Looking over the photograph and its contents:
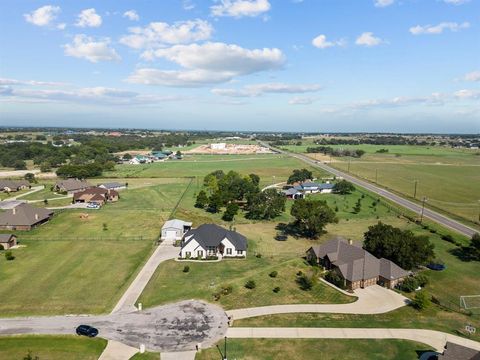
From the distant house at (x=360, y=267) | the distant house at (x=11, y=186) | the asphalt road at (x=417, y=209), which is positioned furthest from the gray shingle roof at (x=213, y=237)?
the distant house at (x=11, y=186)

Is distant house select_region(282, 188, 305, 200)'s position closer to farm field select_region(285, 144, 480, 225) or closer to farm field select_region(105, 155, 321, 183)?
farm field select_region(105, 155, 321, 183)

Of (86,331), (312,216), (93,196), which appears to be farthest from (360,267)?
(93,196)

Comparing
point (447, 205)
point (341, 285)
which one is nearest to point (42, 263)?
point (341, 285)

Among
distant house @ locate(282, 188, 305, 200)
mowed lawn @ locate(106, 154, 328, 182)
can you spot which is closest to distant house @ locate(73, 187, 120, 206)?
mowed lawn @ locate(106, 154, 328, 182)

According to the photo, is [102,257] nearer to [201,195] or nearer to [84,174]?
[201,195]

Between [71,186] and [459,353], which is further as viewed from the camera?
[71,186]

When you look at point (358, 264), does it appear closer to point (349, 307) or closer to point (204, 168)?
point (349, 307)

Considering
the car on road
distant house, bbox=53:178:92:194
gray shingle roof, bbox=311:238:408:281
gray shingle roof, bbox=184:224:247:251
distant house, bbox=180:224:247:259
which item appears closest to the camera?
gray shingle roof, bbox=311:238:408:281

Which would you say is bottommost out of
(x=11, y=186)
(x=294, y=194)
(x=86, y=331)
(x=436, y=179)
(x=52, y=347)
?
(x=52, y=347)
